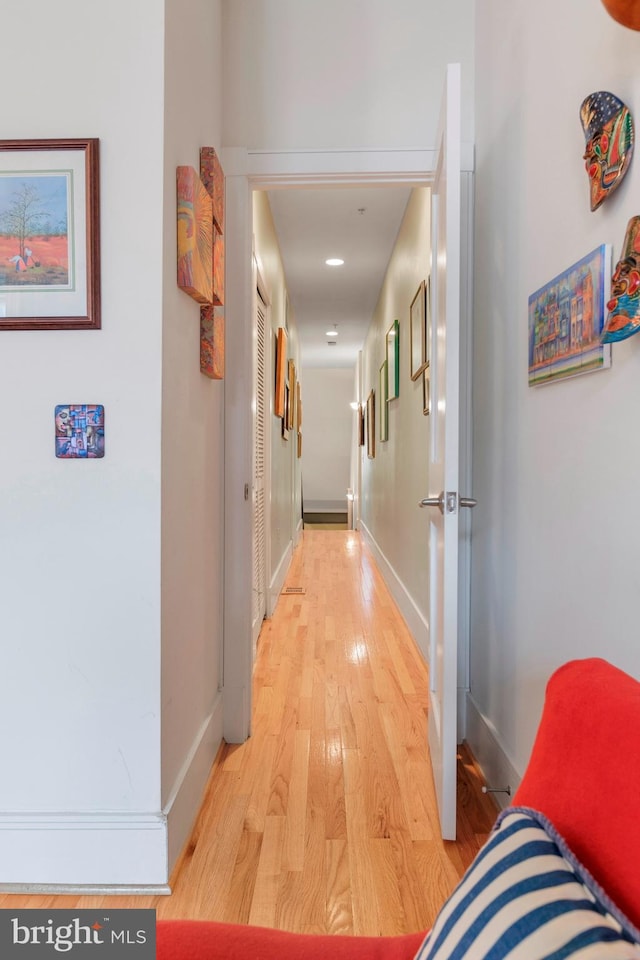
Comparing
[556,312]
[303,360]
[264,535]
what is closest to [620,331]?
[556,312]

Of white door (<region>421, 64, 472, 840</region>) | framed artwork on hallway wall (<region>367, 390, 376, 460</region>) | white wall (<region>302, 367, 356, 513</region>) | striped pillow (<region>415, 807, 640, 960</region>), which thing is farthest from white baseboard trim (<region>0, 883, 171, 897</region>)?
white wall (<region>302, 367, 356, 513</region>)

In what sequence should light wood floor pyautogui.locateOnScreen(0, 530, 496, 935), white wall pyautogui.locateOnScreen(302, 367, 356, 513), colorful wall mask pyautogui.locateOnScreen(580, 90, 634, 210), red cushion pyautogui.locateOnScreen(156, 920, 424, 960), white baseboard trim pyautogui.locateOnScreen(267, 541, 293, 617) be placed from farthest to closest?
1. white wall pyautogui.locateOnScreen(302, 367, 356, 513)
2. white baseboard trim pyautogui.locateOnScreen(267, 541, 293, 617)
3. light wood floor pyautogui.locateOnScreen(0, 530, 496, 935)
4. colorful wall mask pyautogui.locateOnScreen(580, 90, 634, 210)
5. red cushion pyautogui.locateOnScreen(156, 920, 424, 960)

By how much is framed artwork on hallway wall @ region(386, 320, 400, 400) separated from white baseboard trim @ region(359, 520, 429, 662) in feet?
4.57

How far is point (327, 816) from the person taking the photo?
183 centimetres

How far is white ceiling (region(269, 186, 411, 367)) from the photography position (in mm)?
3938

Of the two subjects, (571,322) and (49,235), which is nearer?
(571,322)

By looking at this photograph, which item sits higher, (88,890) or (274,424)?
(274,424)

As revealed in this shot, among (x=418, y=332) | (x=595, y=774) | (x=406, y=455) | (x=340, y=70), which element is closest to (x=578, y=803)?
(x=595, y=774)

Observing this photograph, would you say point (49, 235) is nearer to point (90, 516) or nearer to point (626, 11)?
point (90, 516)

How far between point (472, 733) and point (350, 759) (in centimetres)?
46

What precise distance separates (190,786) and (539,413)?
1443mm

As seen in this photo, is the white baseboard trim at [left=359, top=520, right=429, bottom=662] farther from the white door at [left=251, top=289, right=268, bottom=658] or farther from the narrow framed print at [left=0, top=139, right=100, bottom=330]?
the narrow framed print at [left=0, top=139, right=100, bottom=330]

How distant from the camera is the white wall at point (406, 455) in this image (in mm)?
3385

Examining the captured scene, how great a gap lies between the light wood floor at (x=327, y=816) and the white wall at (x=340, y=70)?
2.22 meters
